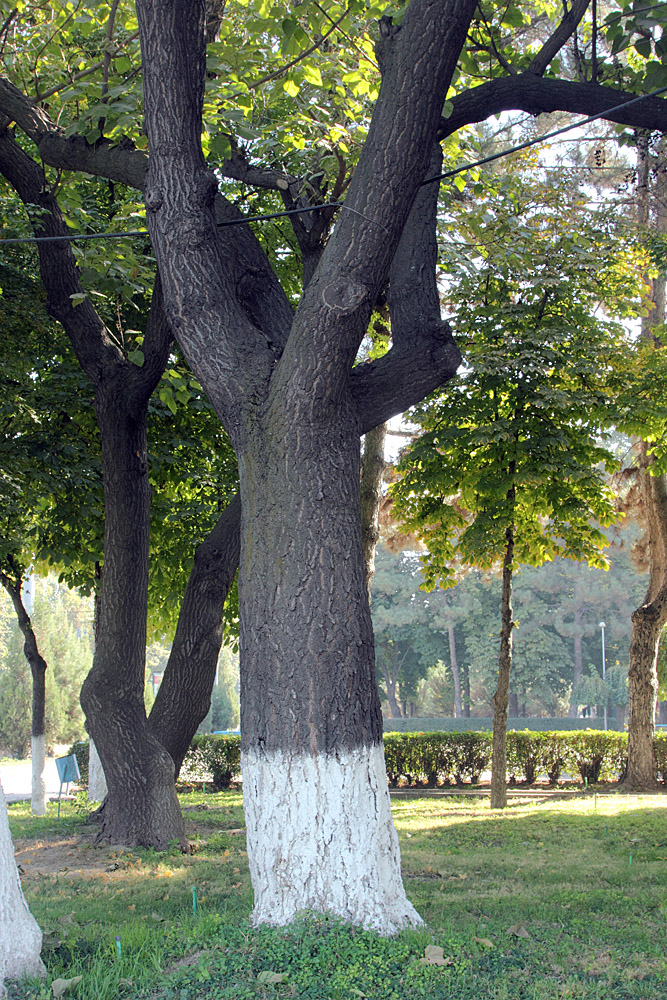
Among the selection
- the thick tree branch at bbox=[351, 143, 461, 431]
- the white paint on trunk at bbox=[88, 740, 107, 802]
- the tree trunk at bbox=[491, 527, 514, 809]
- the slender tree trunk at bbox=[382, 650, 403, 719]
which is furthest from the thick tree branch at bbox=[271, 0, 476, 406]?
the slender tree trunk at bbox=[382, 650, 403, 719]

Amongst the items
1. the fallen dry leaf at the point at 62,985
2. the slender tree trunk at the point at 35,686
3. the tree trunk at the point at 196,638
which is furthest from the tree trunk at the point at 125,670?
the slender tree trunk at the point at 35,686

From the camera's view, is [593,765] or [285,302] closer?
[285,302]

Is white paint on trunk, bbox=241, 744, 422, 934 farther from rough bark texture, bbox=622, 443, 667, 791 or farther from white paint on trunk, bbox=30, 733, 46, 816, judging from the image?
rough bark texture, bbox=622, 443, 667, 791

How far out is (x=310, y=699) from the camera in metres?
4.18

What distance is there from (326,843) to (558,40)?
5687 millimetres

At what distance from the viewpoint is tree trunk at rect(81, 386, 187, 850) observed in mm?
8078

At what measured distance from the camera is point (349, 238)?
4711 millimetres

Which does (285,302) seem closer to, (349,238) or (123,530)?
(349,238)

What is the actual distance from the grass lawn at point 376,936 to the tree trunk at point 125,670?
412 millimetres

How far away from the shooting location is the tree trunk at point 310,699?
408cm

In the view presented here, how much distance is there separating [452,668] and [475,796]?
3818 centimetres

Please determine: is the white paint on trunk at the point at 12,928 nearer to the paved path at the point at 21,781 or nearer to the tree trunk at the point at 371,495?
the tree trunk at the point at 371,495

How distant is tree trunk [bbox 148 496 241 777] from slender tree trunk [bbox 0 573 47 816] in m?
5.62

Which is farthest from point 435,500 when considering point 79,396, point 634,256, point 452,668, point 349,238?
point 452,668
